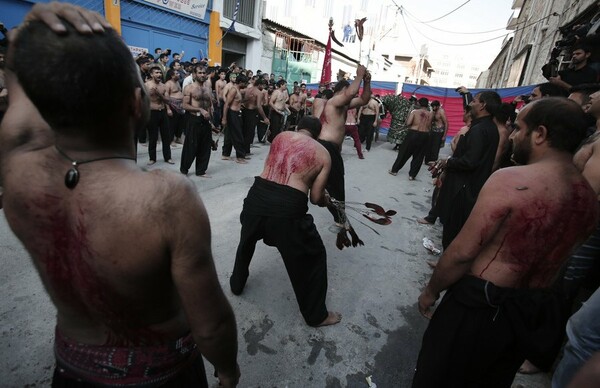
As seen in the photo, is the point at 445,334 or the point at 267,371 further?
the point at 267,371

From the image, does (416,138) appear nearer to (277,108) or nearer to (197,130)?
(277,108)

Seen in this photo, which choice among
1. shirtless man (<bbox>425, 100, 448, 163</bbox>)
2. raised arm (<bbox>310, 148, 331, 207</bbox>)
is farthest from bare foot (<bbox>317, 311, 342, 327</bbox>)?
shirtless man (<bbox>425, 100, 448, 163</bbox>)

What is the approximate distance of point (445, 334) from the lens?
159cm

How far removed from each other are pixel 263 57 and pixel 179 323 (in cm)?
1836

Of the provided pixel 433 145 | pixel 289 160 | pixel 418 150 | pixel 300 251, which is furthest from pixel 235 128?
pixel 433 145

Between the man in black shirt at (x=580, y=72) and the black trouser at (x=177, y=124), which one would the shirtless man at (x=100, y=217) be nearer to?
the man in black shirt at (x=580, y=72)

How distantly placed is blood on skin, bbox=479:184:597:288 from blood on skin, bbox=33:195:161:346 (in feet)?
4.93

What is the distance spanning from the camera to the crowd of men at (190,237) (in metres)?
0.78

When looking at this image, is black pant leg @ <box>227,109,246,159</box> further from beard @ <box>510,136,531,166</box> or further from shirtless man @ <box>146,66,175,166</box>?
beard @ <box>510,136,531,166</box>

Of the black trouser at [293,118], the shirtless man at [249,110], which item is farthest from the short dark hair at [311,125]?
the black trouser at [293,118]

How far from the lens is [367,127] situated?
37.5 ft

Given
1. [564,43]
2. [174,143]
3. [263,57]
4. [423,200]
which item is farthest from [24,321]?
[263,57]

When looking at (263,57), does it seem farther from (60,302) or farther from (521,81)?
(60,302)

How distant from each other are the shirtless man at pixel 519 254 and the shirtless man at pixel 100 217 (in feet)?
3.85
